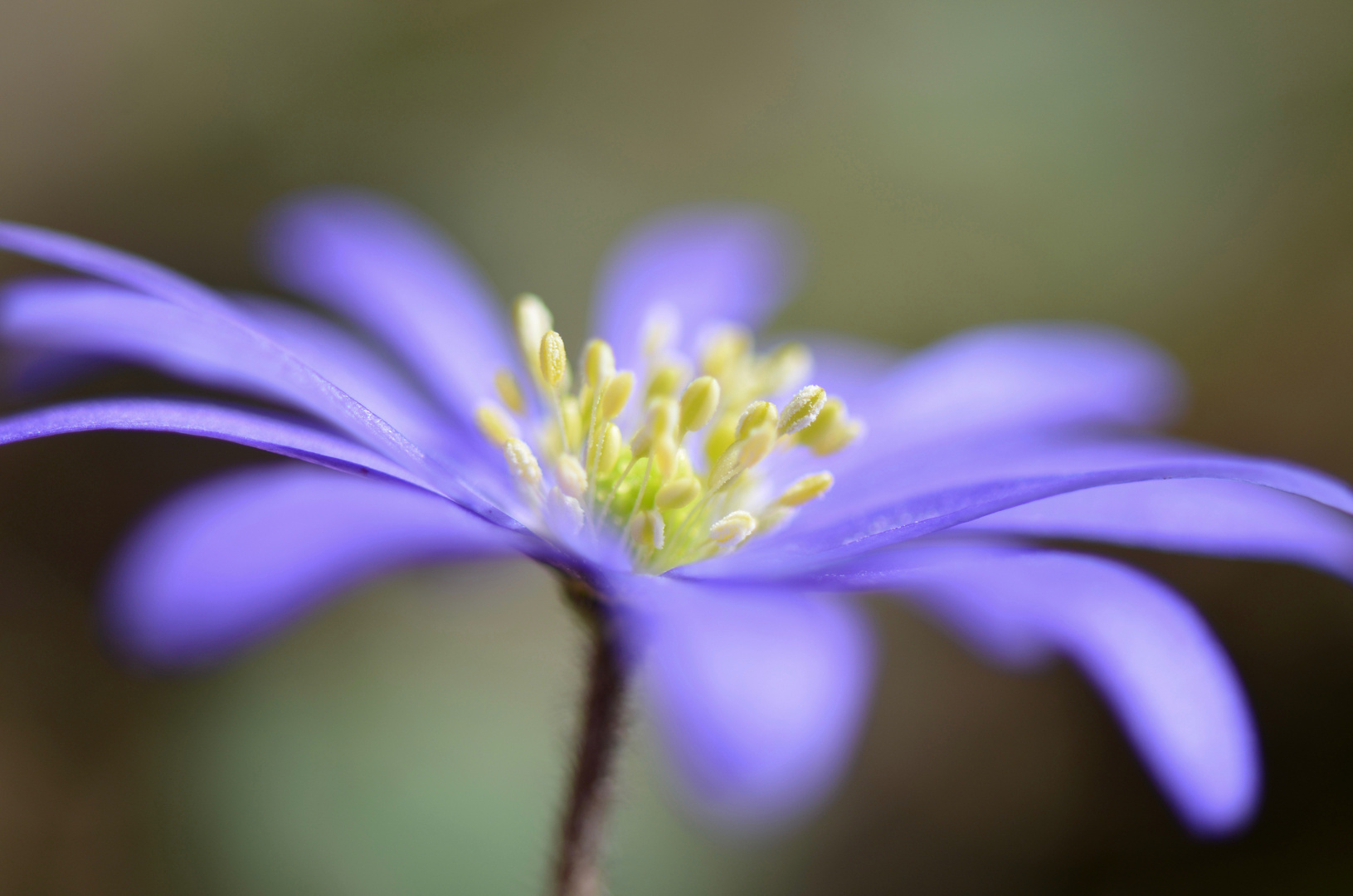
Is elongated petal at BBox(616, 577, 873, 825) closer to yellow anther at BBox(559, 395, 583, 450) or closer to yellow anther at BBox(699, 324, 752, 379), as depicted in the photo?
yellow anther at BBox(559, 395, 583, 450)

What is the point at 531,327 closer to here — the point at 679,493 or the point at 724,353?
the point at 724,353

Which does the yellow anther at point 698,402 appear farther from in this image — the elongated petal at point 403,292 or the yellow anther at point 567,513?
the elongated petal at point 403,292

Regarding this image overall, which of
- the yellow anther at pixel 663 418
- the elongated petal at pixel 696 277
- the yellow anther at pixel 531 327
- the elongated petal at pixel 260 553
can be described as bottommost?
the elongated petal at pixel 260 553

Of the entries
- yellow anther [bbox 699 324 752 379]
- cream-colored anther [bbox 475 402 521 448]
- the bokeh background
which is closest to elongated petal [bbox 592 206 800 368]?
yellow anther [bbox 699 324 752 379]

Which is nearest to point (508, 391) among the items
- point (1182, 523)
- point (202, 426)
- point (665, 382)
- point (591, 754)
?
point (665, 382)

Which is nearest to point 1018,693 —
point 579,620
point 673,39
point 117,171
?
point 579,620

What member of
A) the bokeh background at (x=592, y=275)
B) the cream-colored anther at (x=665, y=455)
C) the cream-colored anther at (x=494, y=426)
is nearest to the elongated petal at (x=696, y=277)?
the cream-colored anther at (x=494, y=426)
